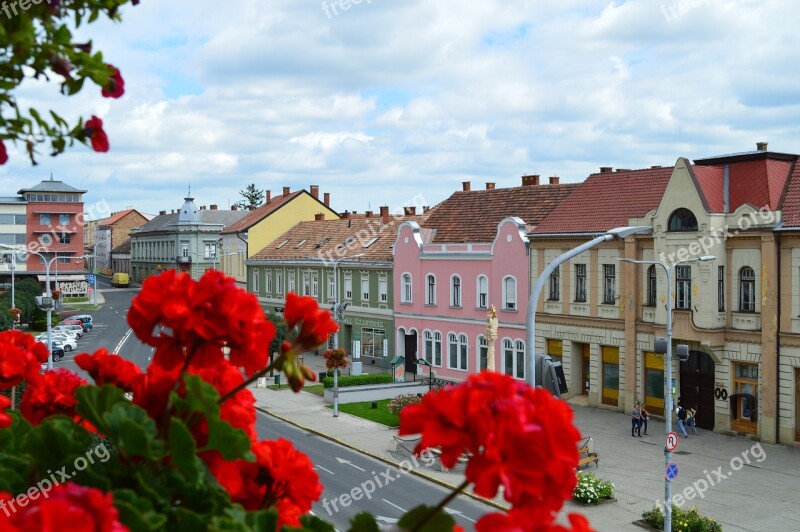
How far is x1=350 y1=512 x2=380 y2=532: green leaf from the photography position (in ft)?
10.4

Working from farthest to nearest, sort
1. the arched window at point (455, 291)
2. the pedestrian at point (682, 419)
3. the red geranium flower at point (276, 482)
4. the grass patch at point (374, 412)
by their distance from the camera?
the arched window at point (455, 291), the grass patch at point (374, 412), the pedestrian at point (682, 419), the red geranium flower at point (276, 482)

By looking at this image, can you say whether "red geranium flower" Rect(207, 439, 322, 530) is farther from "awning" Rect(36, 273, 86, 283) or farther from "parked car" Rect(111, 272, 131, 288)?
"parked car" Rect(111, 272, 131, 288)

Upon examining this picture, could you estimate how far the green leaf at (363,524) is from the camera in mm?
3178

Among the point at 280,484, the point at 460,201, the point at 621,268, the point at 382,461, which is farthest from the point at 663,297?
the point at 280,484

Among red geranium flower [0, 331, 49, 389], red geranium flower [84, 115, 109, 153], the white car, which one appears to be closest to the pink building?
the white car

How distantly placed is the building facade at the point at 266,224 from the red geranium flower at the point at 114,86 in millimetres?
62760

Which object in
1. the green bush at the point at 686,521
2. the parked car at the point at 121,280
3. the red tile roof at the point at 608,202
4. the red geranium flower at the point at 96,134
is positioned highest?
the red tile roof at the point at 608,202

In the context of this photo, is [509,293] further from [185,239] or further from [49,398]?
[185,239]

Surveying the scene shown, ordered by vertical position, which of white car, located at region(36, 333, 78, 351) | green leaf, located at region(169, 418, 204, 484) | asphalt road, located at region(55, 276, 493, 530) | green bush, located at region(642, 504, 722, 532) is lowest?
asphalt road, located at region(55, 276, 493, 530)

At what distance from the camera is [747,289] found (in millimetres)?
32000

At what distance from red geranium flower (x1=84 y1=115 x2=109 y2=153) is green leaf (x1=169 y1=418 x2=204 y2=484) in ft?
5.00

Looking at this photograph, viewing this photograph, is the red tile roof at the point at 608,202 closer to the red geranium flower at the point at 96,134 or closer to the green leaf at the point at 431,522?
the red geranium flower at the point at 96,134

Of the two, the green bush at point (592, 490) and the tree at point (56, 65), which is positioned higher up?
the tree at point (56, 65)

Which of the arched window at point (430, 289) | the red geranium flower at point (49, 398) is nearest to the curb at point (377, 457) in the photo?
the arched window at point (430, 289)
